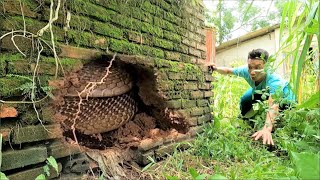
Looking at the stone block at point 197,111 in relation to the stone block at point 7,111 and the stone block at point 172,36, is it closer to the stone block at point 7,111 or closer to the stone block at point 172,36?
the stone block at point 172,36

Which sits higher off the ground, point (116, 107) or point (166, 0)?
point (166, 0)

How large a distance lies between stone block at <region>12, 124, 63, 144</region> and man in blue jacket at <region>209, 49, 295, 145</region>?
151 centimetres

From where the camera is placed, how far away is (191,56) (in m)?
2.99

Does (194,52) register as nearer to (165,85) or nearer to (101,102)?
(165,85)

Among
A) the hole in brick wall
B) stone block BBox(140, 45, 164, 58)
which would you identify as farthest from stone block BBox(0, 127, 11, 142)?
stone block BBox(140, 45, 164, 58)

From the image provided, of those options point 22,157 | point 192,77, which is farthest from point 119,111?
point 22,157

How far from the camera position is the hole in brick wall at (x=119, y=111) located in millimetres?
2039

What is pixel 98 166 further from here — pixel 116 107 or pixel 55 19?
pixel 55 19

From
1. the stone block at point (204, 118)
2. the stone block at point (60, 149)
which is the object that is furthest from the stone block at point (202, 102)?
the stone block at point (60, 149)

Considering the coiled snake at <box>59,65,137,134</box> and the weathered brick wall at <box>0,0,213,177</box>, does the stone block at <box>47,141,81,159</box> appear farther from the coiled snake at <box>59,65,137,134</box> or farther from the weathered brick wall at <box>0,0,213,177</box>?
the coiled snake at <box>59,65,137,134</box>

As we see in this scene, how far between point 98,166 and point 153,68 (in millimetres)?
837

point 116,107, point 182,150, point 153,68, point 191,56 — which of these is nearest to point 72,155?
point 116,107

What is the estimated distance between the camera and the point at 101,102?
7.25 feet

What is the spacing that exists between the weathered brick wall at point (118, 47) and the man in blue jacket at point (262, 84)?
514mm
